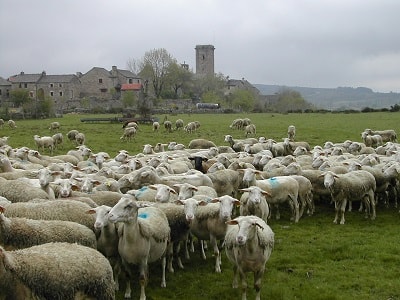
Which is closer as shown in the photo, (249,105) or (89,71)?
(249,105)

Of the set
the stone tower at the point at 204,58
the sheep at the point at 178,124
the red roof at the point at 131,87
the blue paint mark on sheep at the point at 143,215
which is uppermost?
the stone tower at the point at 204,58

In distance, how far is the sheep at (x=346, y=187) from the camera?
1362 cm

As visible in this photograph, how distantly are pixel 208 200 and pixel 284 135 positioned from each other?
87.8 feet

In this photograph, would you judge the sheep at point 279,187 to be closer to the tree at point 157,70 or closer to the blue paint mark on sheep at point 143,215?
the blue paint mark on sheep at point 143,215

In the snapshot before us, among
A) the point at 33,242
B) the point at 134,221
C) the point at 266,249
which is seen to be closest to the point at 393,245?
the point at 266,249

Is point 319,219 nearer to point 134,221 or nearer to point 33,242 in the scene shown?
point 134,221

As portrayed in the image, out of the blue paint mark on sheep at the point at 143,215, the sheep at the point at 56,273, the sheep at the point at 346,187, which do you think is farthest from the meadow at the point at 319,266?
the sheep at the point at 56,273

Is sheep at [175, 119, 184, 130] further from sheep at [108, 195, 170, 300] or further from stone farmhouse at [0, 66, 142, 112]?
stone farmhouse at [0, 66, 142, 112]

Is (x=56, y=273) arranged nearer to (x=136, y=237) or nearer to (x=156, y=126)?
(x=136, y=237)

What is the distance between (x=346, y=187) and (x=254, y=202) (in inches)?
170

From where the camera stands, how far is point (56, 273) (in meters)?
6.35

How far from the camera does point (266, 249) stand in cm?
853

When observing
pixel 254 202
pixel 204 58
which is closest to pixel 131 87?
pixel 204 58

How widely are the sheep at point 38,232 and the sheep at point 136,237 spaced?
0.55m
